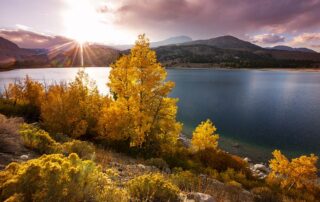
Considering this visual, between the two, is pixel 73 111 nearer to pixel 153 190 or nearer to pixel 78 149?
pixel 78 149

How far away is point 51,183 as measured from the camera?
487 centimetres

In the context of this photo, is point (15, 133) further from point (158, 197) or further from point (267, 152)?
point (267, 152)

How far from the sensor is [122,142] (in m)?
20.0

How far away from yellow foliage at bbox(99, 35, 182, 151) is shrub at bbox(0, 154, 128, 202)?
484 inches

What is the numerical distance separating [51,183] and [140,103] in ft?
46.8

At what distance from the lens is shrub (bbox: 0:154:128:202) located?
183 inches

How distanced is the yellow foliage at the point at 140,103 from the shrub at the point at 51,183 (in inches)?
484

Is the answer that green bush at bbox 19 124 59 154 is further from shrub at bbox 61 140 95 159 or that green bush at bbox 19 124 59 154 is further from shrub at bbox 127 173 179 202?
shrub at bbox 127 173 179 202

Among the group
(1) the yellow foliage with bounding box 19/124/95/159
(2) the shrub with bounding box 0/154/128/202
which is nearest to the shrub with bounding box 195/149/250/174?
(1) the yellow foliage with bounding box 19/124/95/159

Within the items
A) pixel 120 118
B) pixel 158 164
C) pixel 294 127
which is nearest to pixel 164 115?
pixel 120 118

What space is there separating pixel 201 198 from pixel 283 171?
16.2m

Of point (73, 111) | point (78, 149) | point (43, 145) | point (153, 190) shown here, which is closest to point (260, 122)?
point (73, 111)

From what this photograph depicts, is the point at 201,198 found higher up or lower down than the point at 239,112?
higher up

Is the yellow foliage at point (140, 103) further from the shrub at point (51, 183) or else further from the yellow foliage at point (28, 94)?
the yellow foliage at point (28, 94)
